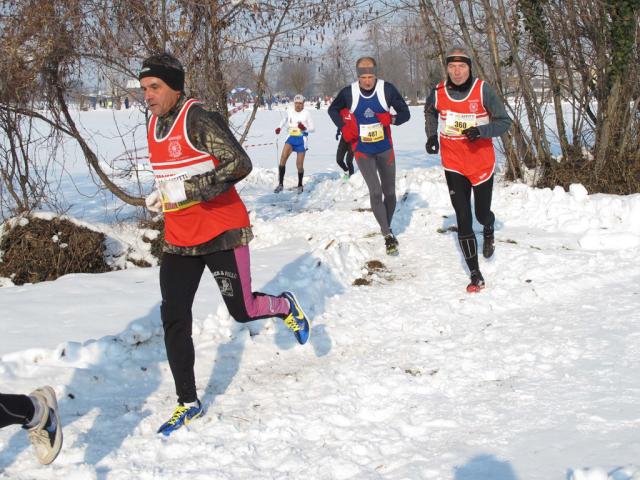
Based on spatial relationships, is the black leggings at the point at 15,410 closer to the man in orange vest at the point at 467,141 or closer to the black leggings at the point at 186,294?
the black leggings at the point at 186,294

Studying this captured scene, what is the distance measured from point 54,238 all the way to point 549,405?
5.42 m

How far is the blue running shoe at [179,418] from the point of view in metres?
3.49

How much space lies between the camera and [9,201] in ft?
25.0

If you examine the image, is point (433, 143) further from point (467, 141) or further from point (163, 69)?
point (163, 69)

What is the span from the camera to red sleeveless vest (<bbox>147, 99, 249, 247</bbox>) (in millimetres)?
3564

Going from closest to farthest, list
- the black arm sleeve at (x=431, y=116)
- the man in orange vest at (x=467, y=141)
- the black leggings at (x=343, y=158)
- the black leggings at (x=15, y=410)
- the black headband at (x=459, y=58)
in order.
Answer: the black leggings at (x=15, y=410) < the black headband at (x=459, y=58) < the man in orange vest at (x=467, y=141) < the black arm sleeve at (x=431, y=116) < the black leggings at (x=343, y=158)

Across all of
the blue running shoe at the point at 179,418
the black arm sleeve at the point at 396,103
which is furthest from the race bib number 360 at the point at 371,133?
the blue running shoe at the point at 179,418

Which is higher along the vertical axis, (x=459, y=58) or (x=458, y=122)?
(x=459, y=58)

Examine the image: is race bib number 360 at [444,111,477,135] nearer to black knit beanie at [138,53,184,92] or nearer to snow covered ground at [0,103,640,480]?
snow covered ground at [0,103,640,480]

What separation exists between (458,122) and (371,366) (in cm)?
234

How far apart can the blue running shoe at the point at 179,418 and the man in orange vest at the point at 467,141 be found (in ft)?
9.22

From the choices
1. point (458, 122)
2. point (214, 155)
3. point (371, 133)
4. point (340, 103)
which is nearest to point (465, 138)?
point (458, 122)

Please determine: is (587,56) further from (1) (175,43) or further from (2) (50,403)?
(2) (50,403)

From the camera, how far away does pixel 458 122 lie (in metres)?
5.73
